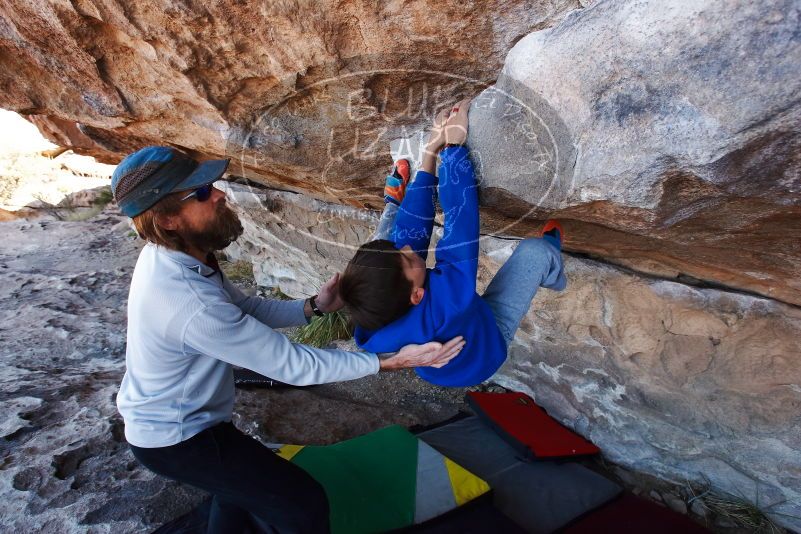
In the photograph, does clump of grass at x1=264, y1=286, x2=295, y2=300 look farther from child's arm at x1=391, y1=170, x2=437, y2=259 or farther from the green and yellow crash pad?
child's arm at x1=391, y1=170, x2=437, y2=259

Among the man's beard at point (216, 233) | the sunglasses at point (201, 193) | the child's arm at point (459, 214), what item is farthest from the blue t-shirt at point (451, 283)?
the sunglasses at point (201, 193)

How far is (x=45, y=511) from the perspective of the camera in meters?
2.39

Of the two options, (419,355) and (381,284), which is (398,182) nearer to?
(381,284)

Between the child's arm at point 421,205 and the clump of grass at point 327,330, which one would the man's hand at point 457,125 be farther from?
the clump of grass at point 327,330

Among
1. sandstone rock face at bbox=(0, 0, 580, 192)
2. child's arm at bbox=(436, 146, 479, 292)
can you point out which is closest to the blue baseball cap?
Result: sandstone rock face at bbox=(0, 0, 580, 192)

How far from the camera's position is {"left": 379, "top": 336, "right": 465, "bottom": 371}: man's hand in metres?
1.74

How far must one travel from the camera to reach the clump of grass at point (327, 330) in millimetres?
4922

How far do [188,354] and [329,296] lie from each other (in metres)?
0.64

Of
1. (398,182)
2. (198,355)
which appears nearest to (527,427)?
(398,182)

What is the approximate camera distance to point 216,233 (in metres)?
1.72

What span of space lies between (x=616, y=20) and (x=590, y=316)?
1.91m

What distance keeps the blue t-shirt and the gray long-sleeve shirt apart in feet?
0.61

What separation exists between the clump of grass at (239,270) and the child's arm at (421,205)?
4936mm

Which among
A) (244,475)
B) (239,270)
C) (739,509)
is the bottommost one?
(239,270)
